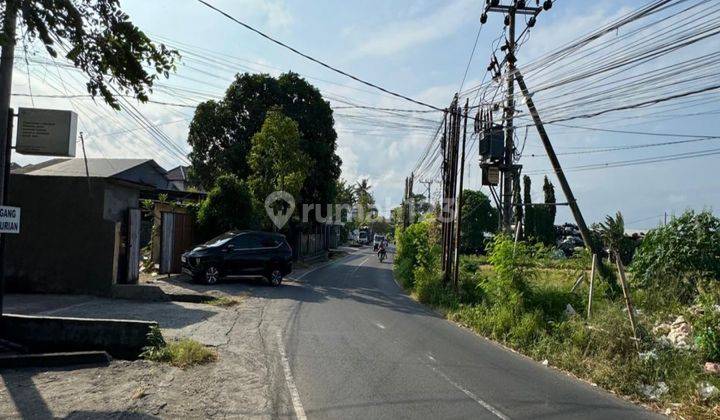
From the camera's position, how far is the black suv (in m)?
18.1

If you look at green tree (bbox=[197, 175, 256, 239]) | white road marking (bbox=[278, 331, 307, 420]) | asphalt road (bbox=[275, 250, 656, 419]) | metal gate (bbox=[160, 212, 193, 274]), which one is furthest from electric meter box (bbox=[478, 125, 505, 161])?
white road marking (bbox=[278, 331, 307, 420])

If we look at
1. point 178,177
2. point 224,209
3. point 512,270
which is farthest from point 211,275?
point 178,177

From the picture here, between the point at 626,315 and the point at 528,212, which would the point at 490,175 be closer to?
the point at 626,315

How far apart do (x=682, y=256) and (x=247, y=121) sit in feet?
78.3

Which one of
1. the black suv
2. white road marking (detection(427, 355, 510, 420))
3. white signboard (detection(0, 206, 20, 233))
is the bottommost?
white road marking (detection(427, 355, 510, 420))

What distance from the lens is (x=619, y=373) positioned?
8391 mm

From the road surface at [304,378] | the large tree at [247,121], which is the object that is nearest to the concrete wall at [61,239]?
the road surface at [304,378]

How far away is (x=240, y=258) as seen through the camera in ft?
62.2

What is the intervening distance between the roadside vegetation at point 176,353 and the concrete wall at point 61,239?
631 cm

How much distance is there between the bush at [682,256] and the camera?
1156 cm

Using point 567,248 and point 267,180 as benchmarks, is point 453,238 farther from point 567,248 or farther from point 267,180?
point 567,248

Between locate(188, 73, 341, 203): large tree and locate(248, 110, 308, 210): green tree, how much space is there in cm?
412

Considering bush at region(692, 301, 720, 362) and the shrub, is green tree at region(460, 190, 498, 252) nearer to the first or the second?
the shrub

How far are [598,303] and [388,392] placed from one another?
6.55 meters
